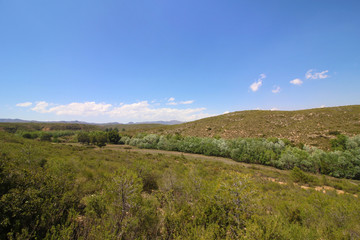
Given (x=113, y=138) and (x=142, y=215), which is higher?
(x=142, y=215)

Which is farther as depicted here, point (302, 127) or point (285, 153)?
point (302, 127)

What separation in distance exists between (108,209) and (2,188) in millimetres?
2990

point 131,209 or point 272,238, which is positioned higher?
point 131,209

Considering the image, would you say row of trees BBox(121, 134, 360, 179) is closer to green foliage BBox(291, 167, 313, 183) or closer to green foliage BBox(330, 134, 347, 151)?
green foliage BBox(330, 134, 347, 151)

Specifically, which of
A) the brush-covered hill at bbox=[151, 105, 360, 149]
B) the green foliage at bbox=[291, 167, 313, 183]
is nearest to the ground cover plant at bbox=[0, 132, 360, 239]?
the green foliage at bbox=[291, 167, 313, 183]

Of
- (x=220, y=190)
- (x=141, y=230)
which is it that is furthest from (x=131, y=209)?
(x=220, y=190)

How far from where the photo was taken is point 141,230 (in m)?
4.03

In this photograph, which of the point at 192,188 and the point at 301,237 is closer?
the point at 301,237

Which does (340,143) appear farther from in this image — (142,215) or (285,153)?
(142,215)

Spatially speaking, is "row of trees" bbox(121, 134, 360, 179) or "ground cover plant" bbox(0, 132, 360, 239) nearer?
"ground cover plant" bbox(0, 132, 360, 239)

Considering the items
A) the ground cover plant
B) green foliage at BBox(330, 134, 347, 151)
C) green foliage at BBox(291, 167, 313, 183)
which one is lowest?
green foliage at BBox(291, 167, 313, 183)

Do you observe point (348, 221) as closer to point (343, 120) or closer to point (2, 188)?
point (2, 188)

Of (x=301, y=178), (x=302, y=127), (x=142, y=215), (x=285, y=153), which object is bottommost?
(x=301, y=178)

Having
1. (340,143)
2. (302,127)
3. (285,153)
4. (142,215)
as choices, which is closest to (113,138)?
(285,153)
